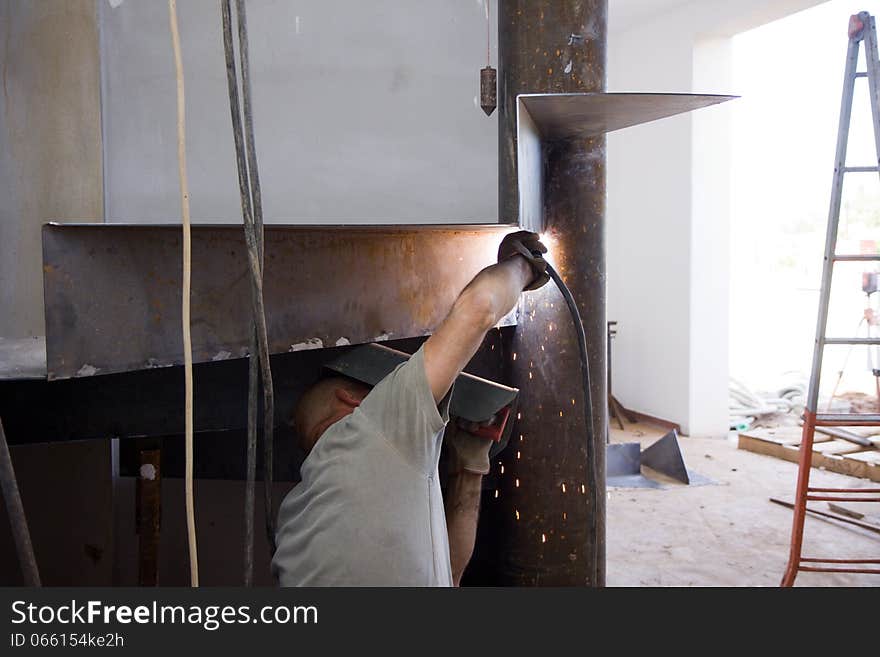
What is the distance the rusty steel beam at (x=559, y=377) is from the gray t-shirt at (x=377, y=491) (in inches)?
27.0

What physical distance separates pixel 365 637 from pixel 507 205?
2.54 ft

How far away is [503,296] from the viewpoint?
1310 millimetres

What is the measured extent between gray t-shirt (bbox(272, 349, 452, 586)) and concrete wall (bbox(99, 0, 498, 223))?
1.35m

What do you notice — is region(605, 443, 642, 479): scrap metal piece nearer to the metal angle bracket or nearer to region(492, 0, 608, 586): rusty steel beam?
region(492, 0, 608, 586): rusty steel beam

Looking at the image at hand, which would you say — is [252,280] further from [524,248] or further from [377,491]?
[524,248]

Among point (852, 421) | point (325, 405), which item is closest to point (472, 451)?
point (325, 405)

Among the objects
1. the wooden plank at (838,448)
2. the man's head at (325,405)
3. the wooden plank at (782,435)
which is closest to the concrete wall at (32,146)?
the man's head at (325,405)

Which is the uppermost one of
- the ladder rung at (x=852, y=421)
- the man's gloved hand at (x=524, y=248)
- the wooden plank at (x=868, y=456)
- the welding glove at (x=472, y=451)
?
the man's gloved hand at (x=524, y=248)

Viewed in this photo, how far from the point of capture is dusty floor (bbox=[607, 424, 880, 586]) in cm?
315

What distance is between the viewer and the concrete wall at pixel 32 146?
1.91 meters

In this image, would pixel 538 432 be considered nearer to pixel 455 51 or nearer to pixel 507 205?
pixel 507 205

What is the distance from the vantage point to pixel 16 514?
34.0 inches

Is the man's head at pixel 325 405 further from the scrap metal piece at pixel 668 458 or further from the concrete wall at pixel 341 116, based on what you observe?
the scrap metal piece at pixel 668 458

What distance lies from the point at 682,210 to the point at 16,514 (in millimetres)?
5363
